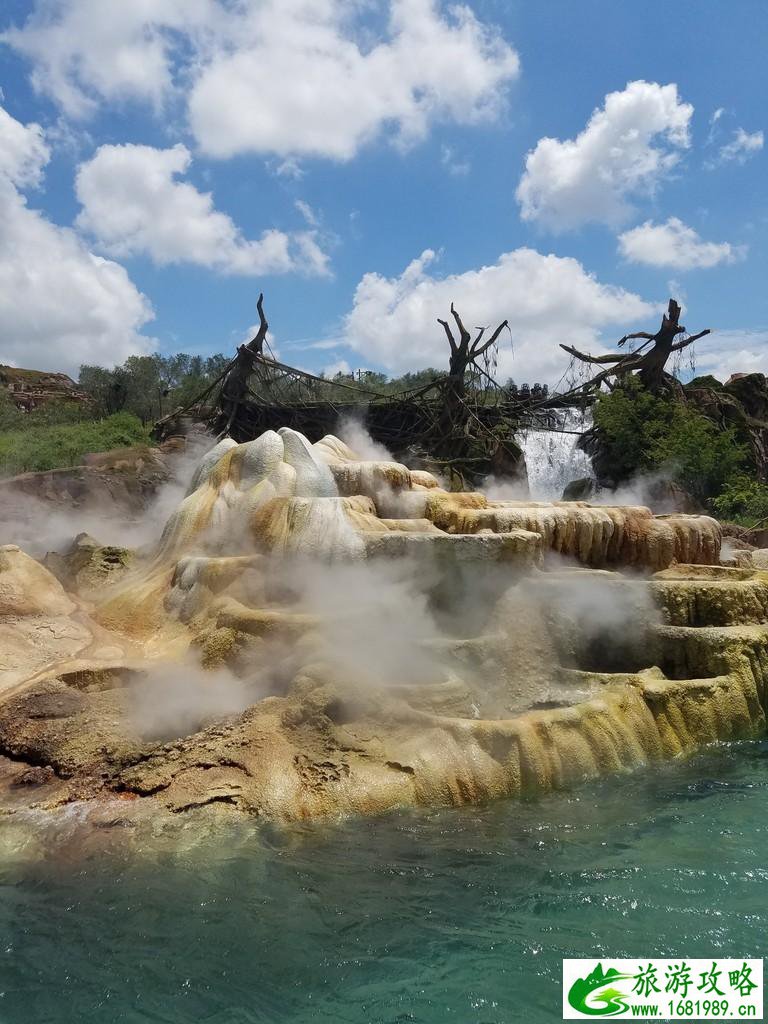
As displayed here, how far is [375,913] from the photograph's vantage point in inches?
149

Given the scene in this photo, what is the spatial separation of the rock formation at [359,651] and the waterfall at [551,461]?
8.66 metres

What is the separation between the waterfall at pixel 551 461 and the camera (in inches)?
718

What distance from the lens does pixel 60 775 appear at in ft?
16.5

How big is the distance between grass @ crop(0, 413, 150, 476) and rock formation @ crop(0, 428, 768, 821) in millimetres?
8528

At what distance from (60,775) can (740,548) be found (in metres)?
11.6

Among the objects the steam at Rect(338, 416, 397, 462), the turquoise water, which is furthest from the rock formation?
the steam at Rect(338, 416, 397, 462)

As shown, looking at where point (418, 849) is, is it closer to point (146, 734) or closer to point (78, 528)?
point (146, 734)

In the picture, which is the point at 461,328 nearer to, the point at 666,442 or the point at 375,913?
the point at 666,442

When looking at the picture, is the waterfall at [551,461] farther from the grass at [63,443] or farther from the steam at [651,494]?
the grass at [63,443]

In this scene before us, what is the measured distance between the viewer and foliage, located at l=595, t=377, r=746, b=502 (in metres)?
16.6

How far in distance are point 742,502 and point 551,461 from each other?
4.54m

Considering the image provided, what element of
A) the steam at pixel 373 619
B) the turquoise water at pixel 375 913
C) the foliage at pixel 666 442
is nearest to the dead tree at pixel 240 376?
the foliage at pixel 666 442

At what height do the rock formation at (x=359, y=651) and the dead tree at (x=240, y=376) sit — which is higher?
the dead tree at (x=240, y=376)

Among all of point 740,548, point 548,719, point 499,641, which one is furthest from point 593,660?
point 740,548
